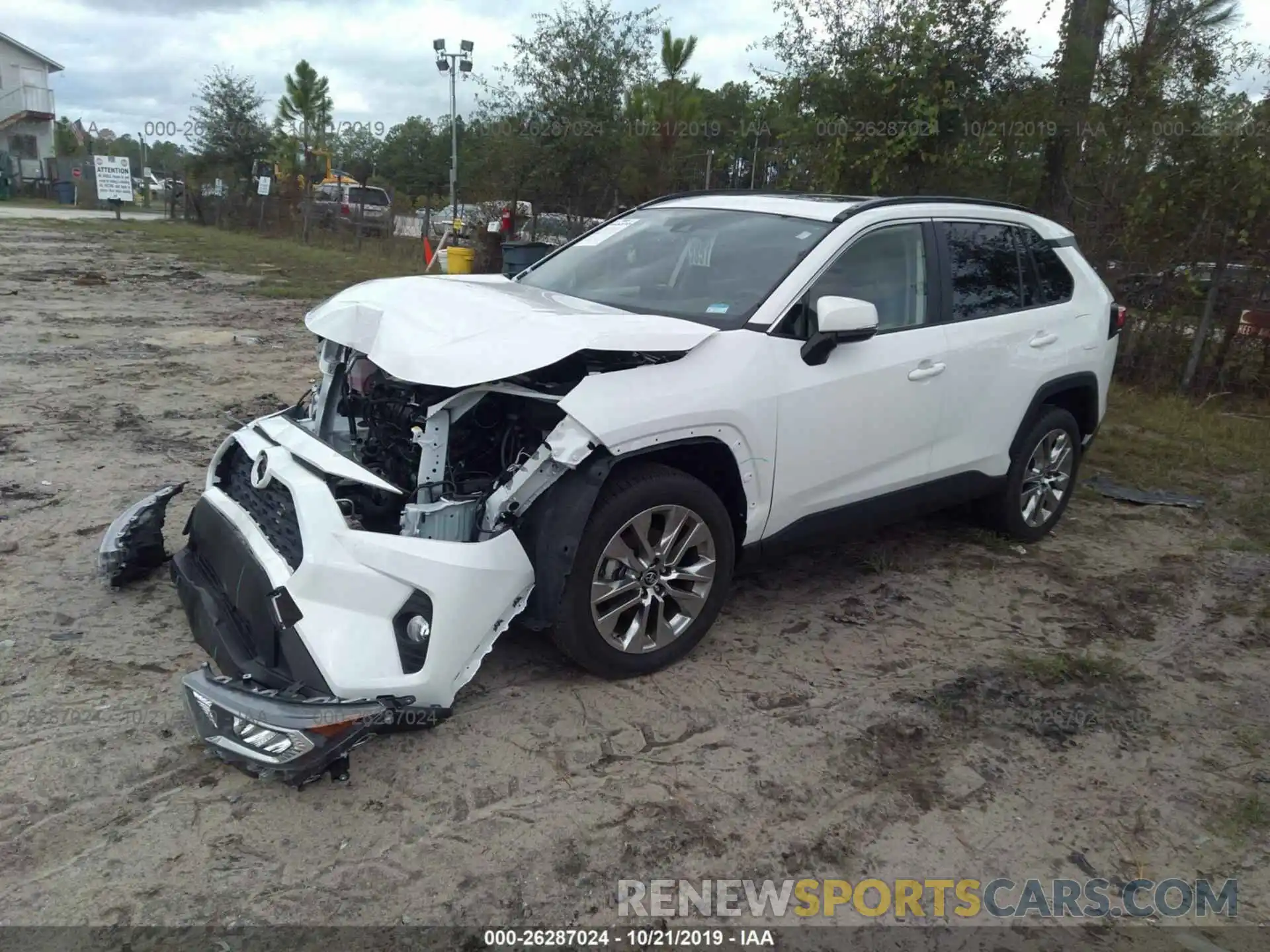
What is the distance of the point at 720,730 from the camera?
11.3ft

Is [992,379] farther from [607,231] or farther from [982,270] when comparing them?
[607,231]

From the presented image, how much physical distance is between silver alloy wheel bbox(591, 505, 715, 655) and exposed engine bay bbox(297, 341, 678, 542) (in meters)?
0.42

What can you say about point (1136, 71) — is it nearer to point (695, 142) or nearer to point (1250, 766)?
point (1250, 766)

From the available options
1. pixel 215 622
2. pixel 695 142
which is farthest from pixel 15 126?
pixel 215 622

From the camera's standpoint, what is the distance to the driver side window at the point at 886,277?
411cm

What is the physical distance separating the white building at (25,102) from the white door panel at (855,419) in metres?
58.7

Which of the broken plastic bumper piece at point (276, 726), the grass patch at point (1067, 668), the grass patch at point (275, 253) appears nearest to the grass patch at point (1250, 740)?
the grass patch at point (1067, 668)

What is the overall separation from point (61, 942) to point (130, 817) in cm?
47

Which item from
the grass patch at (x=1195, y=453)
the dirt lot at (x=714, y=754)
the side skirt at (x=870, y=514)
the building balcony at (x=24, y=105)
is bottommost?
the dirt lot at (x=714, y=754)

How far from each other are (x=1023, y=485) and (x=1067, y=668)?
1456mm

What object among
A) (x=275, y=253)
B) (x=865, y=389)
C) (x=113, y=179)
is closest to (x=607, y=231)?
(x=865, y=389)

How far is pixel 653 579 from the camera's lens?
11.8 ft

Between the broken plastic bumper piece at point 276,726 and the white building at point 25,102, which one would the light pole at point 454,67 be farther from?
the white building at point 25,102

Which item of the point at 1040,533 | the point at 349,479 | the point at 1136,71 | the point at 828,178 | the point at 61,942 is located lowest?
the point at 61,942
